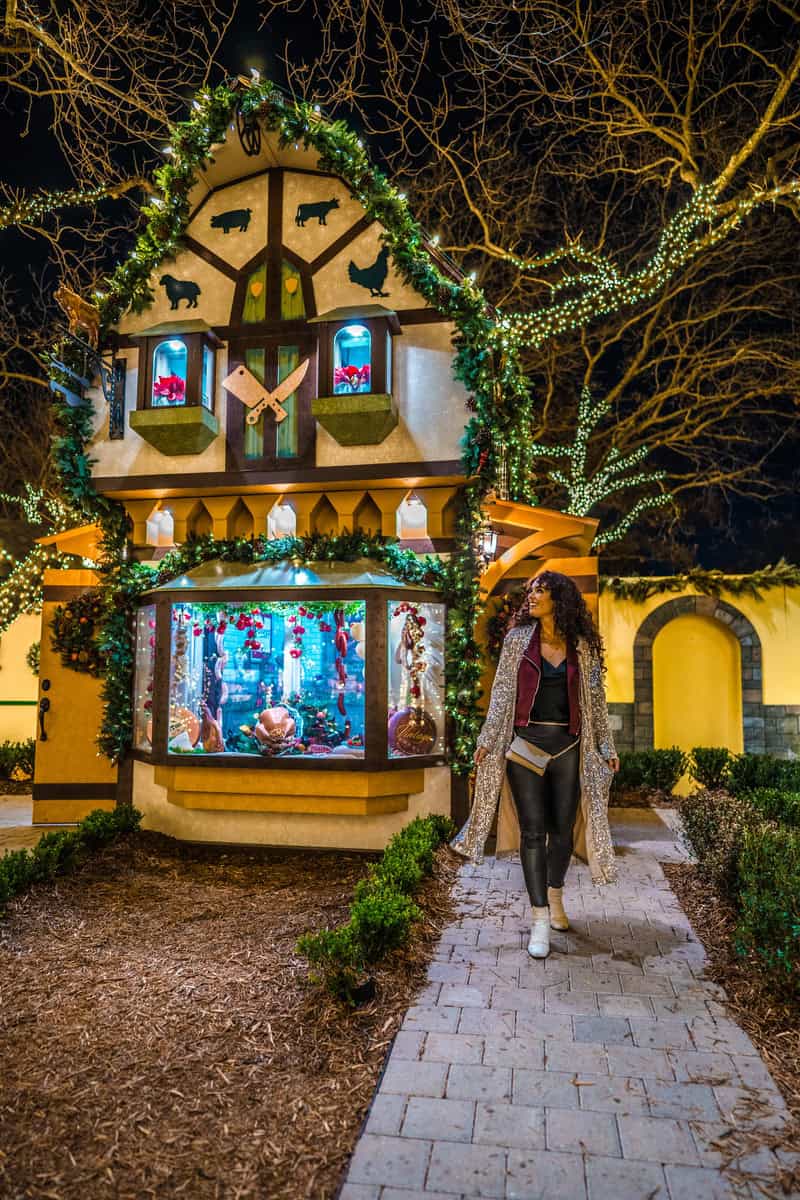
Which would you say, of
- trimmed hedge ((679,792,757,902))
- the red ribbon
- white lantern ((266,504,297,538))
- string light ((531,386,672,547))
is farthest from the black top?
string light ((531,386,672,547))

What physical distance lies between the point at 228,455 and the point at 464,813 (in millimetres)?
4340

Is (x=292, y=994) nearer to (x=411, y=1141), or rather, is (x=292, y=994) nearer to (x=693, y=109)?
(x=411, y=1141)

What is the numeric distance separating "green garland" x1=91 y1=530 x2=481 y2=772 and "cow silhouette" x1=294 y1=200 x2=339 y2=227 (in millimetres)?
3379

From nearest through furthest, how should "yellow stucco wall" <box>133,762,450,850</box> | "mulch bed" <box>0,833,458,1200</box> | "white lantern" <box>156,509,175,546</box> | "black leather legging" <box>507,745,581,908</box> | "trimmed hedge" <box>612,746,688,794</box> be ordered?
"mulch bed" <box>0,833,458,1200</box> → "black leather legging" <box>507,745,581,908</box> → "yellow stucco wall" <box>133,762,450,850</box> → "white lantern" <box>156,509,175,546</box> → "trimmed hedge" <box>612,746,688,794</box>

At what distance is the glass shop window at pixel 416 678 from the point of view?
24.7ft

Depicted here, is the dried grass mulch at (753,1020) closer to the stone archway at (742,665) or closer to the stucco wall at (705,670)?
the stone archway at (742,665)

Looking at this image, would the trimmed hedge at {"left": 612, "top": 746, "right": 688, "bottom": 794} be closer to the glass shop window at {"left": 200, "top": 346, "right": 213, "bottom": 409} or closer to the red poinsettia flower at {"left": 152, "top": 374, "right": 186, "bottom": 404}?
the glass shop window at {"left": 200, "top": 346, "right": 213, "bottom": 409}

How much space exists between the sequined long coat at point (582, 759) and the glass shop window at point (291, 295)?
15.9ft

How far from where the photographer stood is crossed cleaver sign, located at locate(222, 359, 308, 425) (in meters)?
8.01

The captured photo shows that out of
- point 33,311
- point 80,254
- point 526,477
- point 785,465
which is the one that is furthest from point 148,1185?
point 785,465

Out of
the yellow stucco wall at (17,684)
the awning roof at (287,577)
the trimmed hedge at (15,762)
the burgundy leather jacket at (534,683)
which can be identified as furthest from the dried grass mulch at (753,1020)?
the yellow stucco wall at (17,684)

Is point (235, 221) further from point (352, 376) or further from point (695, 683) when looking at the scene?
point (695, 683)

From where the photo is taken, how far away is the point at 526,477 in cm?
1172

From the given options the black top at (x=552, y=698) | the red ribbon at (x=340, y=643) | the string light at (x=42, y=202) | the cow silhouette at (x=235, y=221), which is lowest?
the black top at (x=552, y=698)
